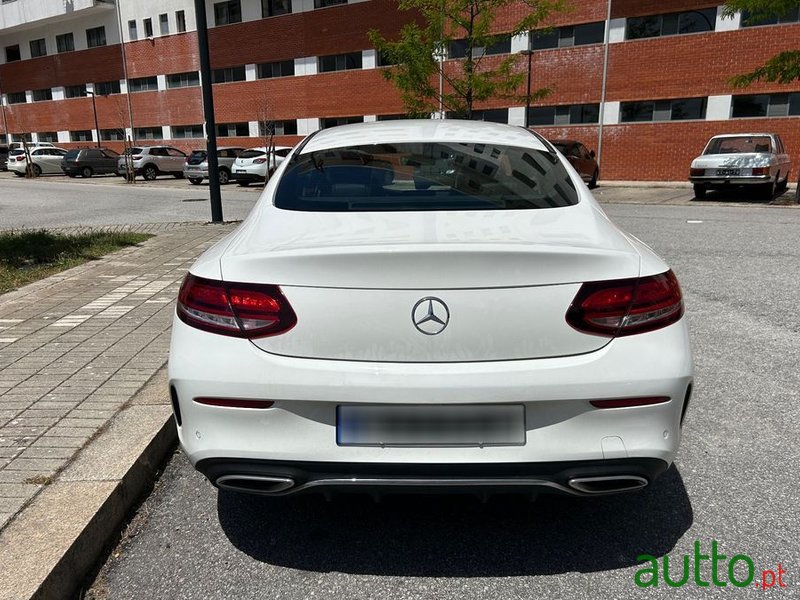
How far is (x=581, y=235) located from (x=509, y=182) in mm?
659

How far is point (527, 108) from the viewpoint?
2822 centimetres

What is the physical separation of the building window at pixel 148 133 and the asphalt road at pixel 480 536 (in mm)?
43418

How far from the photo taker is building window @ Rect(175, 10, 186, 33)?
39.2 meters

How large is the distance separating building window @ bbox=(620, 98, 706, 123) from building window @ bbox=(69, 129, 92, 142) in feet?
122

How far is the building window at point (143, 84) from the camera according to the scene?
137 feet

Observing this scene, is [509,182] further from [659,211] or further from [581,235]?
[659,211]

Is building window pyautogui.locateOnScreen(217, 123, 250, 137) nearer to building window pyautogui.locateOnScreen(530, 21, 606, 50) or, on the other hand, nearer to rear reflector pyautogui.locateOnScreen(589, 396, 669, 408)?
Answer: building window pyautogui.locateOnScreen(530, 21, 606, 50)

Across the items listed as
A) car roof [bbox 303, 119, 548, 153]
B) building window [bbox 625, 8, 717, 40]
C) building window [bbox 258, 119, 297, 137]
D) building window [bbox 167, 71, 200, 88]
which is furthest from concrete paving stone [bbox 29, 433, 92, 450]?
building window [bbox 167, 71, 200, 88]

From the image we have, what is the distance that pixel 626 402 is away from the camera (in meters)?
2.12

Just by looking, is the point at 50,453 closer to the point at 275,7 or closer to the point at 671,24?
the point at 671,24

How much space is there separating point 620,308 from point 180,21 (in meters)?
43.4

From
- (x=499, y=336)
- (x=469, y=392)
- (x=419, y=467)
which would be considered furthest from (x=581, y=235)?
(x=419, y=467)

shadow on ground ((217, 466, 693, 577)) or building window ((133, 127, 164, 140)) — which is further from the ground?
building window ((133, 127, 164, 140))

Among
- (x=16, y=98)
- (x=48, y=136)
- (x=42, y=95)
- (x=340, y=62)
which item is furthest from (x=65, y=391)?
(x=16, y=98)
